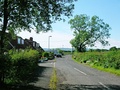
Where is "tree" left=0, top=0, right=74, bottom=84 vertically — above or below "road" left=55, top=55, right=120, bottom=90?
above

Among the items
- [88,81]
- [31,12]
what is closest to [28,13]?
[31,12]

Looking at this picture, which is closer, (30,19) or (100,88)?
(100,88)

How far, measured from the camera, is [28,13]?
17.0 metres

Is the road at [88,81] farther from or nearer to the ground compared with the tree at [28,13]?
nearer to the ground

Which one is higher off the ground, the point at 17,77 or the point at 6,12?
the point at 6,12

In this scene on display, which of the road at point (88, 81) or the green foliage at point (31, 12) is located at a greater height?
the green foliage at point (31, 12)

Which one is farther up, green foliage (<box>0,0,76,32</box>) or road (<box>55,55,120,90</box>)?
green foliage (<box>0,0,76,32</box>)

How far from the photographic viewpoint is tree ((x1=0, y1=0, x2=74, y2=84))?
16.2m

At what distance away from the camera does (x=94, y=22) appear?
338ft

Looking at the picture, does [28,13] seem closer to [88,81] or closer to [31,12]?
[31,12]

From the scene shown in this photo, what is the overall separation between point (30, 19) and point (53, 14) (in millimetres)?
1601

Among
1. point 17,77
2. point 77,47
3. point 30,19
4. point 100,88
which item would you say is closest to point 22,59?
point 17,77

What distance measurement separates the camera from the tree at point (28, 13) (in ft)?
53.3

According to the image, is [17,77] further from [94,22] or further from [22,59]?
[94,22]
